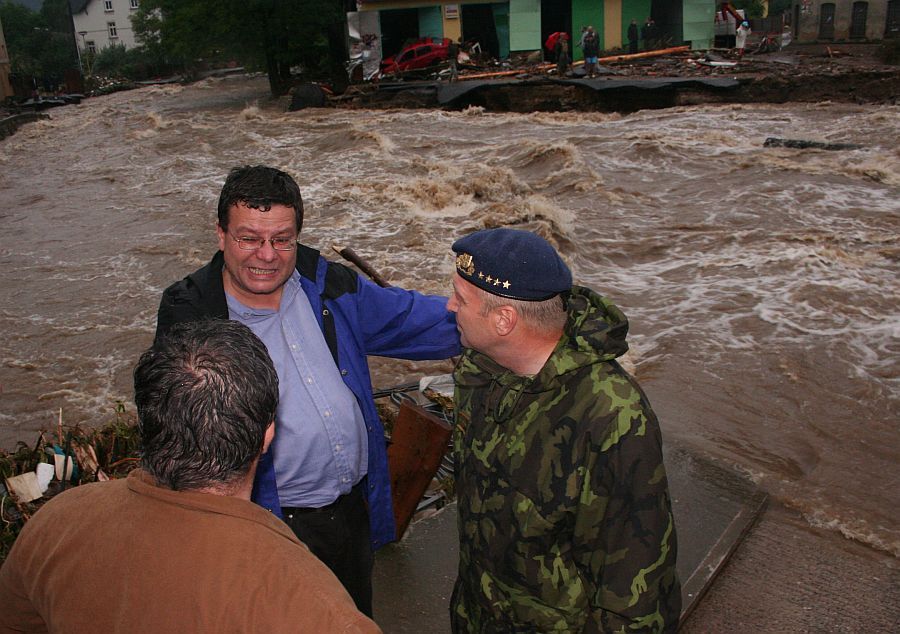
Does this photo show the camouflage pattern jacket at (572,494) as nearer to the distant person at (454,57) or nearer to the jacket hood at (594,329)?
the jacket hood at (594,329)

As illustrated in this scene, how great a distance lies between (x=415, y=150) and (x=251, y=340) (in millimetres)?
17527

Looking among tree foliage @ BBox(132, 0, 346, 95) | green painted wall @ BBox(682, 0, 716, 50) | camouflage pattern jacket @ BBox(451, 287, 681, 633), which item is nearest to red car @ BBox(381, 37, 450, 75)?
tree foliage @ BBox(132, 0, 346, 95)

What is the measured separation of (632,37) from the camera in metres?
31.1

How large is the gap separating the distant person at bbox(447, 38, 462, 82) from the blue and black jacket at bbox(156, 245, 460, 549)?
80.8 ft

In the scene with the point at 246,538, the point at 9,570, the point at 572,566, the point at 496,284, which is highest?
the point at 496,284

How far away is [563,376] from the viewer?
6.25 feet

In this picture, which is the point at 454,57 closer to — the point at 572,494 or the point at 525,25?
the point at 525,25

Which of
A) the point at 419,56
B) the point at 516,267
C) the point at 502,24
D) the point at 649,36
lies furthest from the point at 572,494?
the point at 649,36

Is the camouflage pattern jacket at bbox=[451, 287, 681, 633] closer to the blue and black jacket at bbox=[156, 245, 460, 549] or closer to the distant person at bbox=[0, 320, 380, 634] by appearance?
the blue and black jacket at bbox=[156, 245, 460, 549]

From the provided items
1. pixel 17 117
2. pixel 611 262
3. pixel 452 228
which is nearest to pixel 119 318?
pixel 452 228

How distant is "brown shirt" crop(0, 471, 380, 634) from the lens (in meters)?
1.24

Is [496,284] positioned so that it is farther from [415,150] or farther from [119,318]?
[415,150]

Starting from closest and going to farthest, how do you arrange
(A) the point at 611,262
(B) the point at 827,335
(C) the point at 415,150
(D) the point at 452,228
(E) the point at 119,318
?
(B) the point at 827,335
(E) the point at 119,318
(A) the point at 611,262
(D) the point at 452,228
(C) the point at 415,150

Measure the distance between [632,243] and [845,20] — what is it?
29009 mm
